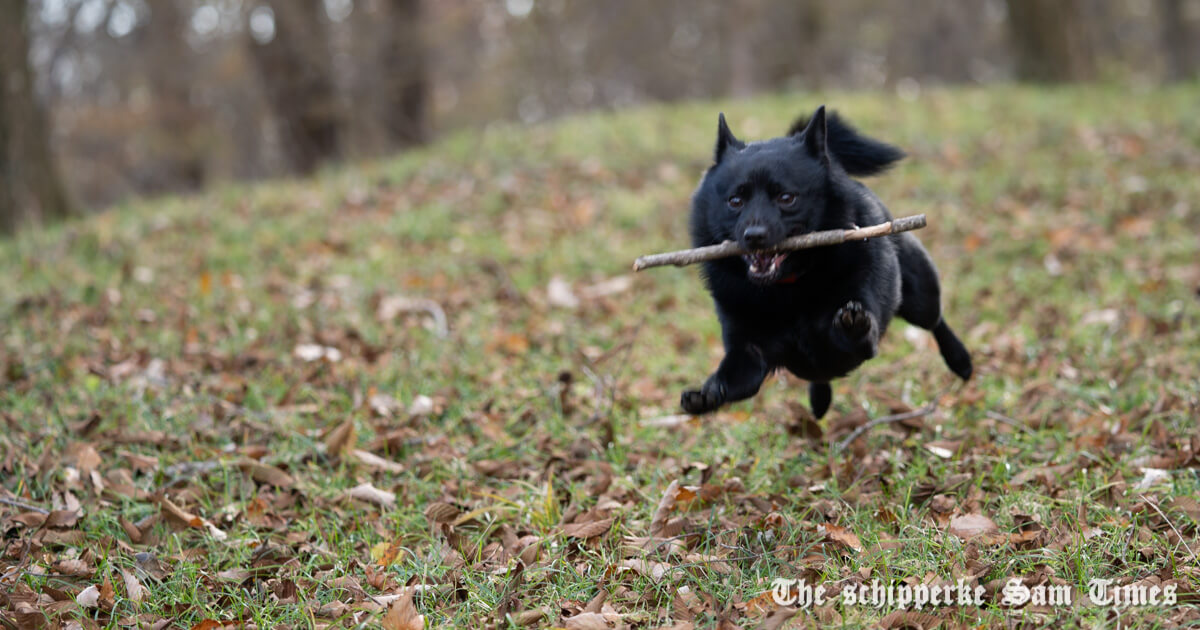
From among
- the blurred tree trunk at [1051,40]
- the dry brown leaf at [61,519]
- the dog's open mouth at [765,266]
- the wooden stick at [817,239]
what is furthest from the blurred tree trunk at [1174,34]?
the dry brown leaf at [61,519]

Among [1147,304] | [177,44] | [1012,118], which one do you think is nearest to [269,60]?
[177,44]

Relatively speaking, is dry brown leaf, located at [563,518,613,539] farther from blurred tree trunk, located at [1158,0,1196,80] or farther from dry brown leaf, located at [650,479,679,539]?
blurred tree trunk, located at [1158,0,1196,80]

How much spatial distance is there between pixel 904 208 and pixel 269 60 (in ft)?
29.2

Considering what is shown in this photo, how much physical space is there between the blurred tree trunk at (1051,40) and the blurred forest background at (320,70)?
21 millimetres

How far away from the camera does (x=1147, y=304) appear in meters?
6.07

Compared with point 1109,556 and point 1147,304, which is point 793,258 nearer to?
point 1109,556

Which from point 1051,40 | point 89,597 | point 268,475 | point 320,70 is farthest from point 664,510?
point 1051,40

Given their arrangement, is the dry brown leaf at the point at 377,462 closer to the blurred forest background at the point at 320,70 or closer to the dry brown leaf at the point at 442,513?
the dry brown leaf at the point at 442,513

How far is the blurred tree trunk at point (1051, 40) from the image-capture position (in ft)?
45.7

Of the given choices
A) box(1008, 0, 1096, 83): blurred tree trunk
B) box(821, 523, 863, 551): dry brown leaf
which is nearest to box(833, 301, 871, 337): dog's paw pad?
box(821, 523, 863, 551): dry brown leaf

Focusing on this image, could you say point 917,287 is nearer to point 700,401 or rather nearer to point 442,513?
point 700,401

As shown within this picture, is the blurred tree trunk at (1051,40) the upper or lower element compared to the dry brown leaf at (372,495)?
upper

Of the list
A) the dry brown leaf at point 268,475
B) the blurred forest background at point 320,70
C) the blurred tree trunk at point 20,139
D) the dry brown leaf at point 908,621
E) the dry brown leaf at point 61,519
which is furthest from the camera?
the blurred forest background at point 320,70

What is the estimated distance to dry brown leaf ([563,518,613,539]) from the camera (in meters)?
3.52
